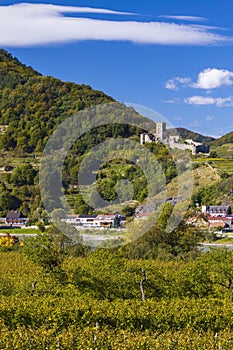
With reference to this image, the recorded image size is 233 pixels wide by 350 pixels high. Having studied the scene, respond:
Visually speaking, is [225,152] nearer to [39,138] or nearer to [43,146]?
[39,138]

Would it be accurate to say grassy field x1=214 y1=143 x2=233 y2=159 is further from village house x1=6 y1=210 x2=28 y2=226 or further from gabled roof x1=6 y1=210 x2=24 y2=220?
village house x1=6 y1=210 x2=28 y2=226

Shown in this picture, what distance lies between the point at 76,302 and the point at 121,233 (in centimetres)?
2942

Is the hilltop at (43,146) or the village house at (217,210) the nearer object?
the village house at (217,210)

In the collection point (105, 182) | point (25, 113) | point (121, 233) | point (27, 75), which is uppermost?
point (27, 75)

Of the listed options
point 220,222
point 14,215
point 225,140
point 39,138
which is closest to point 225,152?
point 39,138

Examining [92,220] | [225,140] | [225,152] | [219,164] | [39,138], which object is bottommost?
[92,220]

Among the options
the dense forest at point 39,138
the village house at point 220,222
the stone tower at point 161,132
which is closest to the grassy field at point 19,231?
the dense forest at point 39,138

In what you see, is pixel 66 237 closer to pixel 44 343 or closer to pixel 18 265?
pixel 18 265

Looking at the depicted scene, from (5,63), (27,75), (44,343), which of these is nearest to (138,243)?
(44,343)

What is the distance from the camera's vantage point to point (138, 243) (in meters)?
36.2

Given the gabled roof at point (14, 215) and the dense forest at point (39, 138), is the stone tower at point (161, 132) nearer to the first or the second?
the dense forest at point (39, 138)

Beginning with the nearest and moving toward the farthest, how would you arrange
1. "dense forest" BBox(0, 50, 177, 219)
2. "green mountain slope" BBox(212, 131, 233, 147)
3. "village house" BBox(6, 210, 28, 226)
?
"dense forest" BBox(0, 50, 177, 219) < "village house" BBox(6, 210, 28, 226) < "green mountain slope" BBox(212, 131, 233, 147)

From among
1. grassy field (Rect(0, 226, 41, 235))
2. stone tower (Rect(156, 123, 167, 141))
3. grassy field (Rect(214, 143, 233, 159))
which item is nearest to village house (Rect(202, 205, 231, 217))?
stone tower (Rect(156, 123, 167, 141))

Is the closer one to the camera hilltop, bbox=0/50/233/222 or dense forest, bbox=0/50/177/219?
hilltop, bbox=0/50/233/222
